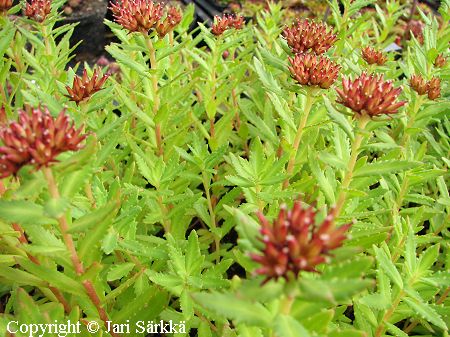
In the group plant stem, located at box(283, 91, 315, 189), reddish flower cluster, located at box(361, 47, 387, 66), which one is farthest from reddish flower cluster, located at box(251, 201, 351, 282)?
reddish flower cluster, located at box(361, 47, 387, 66)

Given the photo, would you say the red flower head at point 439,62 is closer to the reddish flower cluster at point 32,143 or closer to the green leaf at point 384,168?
the green leaf at point 384,168

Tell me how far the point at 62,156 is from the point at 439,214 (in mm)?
1589

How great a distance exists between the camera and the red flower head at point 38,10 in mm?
2059

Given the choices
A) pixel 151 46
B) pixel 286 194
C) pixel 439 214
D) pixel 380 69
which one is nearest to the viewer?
pixel 286 194

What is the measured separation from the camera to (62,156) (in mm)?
1102

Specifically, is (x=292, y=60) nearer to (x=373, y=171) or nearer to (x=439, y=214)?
(x=373, y=171)

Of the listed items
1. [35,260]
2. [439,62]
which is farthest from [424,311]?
[439,62]

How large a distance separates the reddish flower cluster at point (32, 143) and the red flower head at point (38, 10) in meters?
1.37

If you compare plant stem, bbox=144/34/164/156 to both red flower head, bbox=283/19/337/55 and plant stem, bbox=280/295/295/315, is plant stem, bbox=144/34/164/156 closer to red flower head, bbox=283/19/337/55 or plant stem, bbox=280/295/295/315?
red flower head, bbox=283/19/337/55

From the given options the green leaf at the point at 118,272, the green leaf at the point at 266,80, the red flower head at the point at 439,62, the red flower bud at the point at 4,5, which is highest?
the red flower bud at the point at 4,5

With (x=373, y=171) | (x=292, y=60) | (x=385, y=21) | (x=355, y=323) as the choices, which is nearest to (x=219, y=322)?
(x=355, y=323)

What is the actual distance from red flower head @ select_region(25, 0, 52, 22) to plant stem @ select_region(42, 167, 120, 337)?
4.48ft

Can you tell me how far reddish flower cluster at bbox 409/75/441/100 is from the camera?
1749 mm

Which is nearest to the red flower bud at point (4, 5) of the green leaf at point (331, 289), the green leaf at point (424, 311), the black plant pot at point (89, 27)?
the green leaf at point (331, 289)
